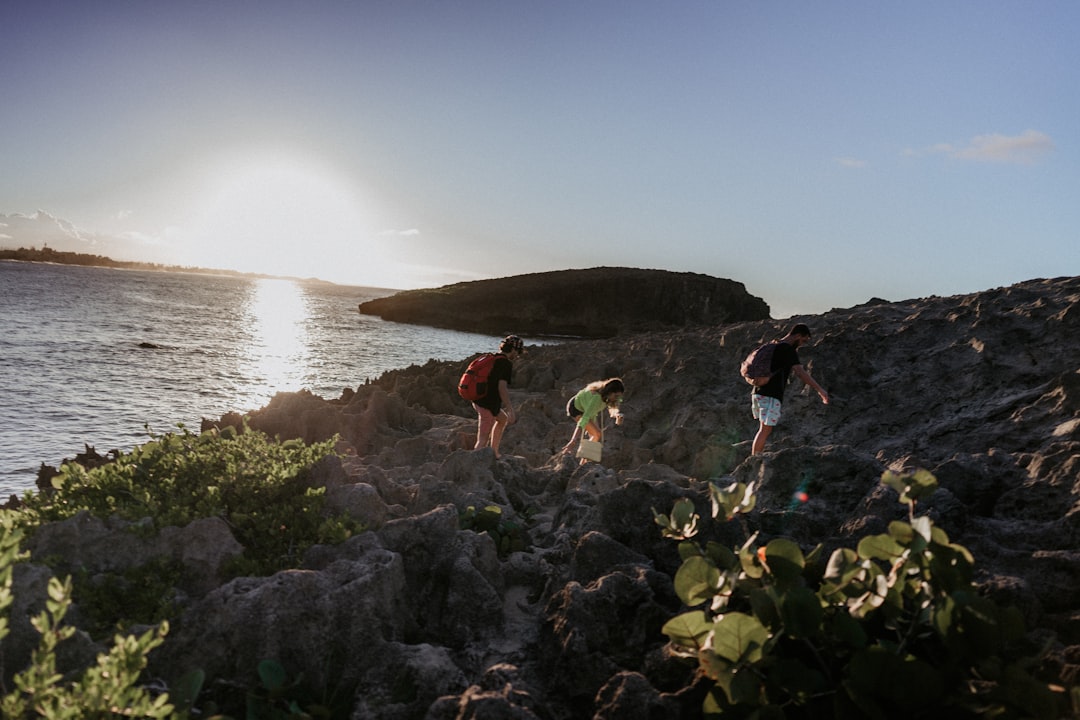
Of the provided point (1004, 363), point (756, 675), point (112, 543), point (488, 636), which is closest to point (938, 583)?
→ point (756, 675)

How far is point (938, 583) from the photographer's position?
7.50ft

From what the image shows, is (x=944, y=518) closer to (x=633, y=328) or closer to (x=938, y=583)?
(x=938, y=583)

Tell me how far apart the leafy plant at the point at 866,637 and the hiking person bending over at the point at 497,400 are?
6.72 metres

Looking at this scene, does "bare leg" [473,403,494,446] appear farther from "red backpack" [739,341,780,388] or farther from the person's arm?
the person's arm

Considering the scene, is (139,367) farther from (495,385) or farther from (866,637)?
(866,637)

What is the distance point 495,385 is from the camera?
9.26 metres

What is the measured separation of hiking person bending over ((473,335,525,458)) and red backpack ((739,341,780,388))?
3.43 m

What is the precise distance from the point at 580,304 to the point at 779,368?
87669 millimetres

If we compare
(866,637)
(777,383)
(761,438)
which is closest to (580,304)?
(777,383)

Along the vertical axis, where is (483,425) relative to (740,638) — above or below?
below

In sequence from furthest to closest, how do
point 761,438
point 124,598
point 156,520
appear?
point 761,438 < point 156,520 < point 124,598

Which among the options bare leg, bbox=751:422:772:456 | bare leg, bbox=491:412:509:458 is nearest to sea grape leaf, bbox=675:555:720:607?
bare leg, bbox=751:422:772:456

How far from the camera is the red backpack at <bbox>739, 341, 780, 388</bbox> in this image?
8.23m

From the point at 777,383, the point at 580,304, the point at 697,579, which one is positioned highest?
the point at 580,304
